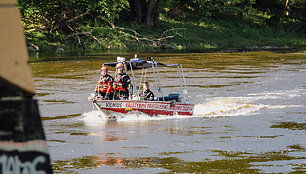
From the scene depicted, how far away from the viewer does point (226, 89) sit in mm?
→ 27219

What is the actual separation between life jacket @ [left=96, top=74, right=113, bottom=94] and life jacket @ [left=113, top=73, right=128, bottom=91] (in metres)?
0.14

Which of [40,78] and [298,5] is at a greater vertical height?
[298,5]

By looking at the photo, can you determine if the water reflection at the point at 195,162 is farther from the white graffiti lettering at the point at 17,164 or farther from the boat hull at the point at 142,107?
the white graffiti lettering at the point at 17,164

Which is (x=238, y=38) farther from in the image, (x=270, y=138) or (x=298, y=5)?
(x=270, y=138)

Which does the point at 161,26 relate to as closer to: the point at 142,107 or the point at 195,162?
the point at 142,107

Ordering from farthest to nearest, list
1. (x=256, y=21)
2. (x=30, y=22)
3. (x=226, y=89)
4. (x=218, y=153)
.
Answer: (x=256, y=21) → (x=30, y=22) → (x=226, y=89) → (x=218, y=153)

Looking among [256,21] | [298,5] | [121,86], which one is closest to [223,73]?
[121,86]

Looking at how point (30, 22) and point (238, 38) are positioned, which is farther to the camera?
point (238, 38)

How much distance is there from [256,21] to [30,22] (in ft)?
103

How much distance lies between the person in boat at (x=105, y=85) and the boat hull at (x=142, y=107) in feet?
2.16

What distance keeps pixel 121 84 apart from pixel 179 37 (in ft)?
128

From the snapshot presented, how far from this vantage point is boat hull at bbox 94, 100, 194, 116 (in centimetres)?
1752

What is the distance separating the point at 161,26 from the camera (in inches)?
2286

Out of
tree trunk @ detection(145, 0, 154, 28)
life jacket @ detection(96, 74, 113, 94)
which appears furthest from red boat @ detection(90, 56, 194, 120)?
tree trunk @ detection(145, 0, 154, 28)
